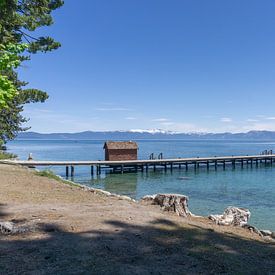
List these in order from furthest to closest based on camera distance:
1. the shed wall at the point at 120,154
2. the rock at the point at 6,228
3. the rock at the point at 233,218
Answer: the shed wall at the point at 120,154 < the rock at the point at 233,218 < the rock at the point at 6,228

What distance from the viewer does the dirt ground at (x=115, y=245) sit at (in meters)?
5.89

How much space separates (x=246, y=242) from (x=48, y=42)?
20.3 m

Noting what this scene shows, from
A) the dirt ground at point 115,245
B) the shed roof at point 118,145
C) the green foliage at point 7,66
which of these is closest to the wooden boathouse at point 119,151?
the shed roof at point 118,145

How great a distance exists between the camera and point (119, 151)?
5441cm

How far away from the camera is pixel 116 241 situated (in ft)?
23.7

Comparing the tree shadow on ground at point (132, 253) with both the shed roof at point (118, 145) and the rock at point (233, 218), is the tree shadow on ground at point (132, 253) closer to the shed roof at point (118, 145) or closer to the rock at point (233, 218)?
the rock at point (233, 218)

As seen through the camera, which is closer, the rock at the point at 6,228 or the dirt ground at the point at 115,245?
the dirt ground at the point at 115,245

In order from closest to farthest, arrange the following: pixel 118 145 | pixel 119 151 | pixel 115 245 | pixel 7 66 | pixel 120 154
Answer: pixel 115 245 → pixel 7 66 → pixel 120 154 → pixel 119 151 → pixel 118 145

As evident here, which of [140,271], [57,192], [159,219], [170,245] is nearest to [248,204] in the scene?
[57,192]

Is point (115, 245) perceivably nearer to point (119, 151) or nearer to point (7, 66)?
point (7, 66)

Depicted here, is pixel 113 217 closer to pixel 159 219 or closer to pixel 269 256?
pixel 159 219

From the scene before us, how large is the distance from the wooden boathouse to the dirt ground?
42973 mm

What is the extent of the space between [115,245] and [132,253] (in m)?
0.52

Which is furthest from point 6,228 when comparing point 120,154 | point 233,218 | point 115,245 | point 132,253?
point 120,154
